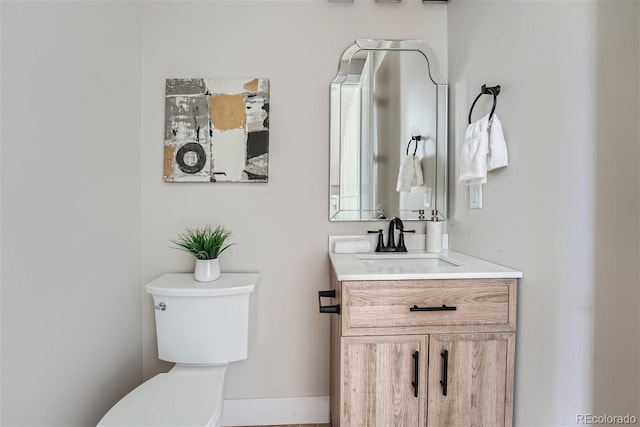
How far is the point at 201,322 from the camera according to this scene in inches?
52.7

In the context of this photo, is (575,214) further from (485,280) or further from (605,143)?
(485,280)

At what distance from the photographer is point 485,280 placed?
108cm

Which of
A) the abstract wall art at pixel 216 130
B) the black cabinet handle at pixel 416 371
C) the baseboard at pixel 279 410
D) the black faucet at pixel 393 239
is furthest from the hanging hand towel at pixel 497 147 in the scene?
the baseboard at pixel 279 410

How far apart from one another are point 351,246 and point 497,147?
2.51 feet

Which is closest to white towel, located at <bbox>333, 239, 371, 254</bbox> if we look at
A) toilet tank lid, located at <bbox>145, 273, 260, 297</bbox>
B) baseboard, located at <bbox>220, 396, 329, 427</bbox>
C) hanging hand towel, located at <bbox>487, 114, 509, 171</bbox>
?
toilet tank lid, located at <bbox>145, 273, 260, 297</bbox>

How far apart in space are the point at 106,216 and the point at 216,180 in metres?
0.50

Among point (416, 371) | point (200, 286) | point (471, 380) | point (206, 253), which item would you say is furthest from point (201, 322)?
point (471, 380)

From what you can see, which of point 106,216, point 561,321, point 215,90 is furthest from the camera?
point 215,90

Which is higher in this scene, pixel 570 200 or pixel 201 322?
pixel 570 200

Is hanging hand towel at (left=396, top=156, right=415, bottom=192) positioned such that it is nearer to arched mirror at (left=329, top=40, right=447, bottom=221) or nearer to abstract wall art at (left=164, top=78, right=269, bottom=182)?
arched mirror at (left=329, top=40, right=447, bottom=221)

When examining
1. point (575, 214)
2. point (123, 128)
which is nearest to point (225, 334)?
point (123, 128)

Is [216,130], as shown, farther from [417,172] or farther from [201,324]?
[417,172]
